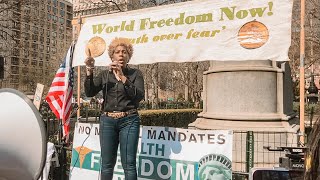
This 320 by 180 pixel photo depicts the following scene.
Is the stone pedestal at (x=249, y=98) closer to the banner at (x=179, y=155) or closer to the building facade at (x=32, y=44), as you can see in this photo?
the banner at (x=179, y=155)

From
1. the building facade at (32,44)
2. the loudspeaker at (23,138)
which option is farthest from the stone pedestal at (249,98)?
the building facade at (32,44)

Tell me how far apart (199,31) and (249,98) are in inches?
85.9

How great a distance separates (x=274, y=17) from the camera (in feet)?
17.0

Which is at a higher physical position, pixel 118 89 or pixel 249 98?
pixel 118 89

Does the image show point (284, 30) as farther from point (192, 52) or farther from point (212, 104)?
point (212, 104)

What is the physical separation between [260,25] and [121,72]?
2.18 m

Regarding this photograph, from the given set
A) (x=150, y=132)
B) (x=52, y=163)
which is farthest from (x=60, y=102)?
(x=150, y=132)

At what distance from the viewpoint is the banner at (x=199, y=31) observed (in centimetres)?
520

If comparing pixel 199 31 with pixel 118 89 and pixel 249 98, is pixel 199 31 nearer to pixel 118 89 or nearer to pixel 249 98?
pixel 118 89

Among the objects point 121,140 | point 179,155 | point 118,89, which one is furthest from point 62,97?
point 179,155

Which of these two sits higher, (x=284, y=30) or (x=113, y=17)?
(x=113, y=17)

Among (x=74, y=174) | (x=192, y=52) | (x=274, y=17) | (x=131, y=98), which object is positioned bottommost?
(x=74, y=174)

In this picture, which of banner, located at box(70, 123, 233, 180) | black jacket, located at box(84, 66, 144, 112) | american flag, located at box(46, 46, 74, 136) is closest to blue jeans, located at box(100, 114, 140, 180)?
black jacket, located at box(84, 66, 144, 112)

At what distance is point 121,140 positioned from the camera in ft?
14.8
